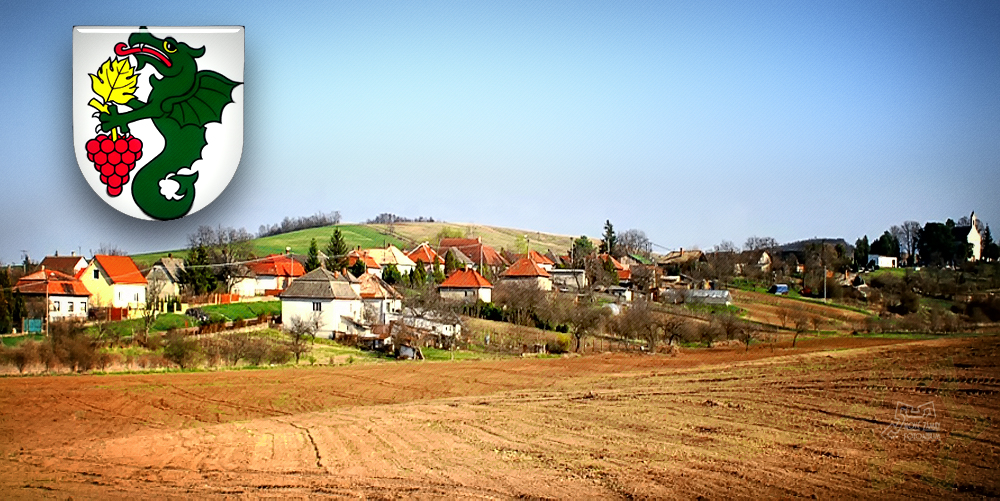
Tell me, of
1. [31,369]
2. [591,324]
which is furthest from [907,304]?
[31,369]

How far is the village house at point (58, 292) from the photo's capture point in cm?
3912

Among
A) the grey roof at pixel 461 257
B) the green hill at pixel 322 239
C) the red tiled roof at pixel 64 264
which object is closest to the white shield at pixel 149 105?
the red tiled roof at pixel 64 264

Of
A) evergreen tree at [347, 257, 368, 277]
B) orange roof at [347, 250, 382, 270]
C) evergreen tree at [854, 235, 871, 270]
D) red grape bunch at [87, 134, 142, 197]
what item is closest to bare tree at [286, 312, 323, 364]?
evergreen tree at [347, 257, 368, 277]

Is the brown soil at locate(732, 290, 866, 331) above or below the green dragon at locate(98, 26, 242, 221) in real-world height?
below

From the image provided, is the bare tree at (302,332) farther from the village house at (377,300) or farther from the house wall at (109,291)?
the house wall at (109,291)

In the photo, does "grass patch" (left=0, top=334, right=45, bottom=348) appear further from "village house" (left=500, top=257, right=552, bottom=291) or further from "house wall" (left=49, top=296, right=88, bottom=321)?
"village house" (left=500, top=257, right=552, bottom=291)

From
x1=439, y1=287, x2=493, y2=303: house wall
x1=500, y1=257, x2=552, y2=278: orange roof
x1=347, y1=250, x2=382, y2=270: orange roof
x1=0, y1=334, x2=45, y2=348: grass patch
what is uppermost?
x1=347, y1=250, x2=382, y2=270: orange roof

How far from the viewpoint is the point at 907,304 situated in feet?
183

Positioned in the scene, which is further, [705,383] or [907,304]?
[907,304]

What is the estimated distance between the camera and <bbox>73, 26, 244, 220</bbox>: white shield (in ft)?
21.0

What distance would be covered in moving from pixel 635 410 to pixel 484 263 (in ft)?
227

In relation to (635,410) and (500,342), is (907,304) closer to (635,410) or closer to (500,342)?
(500,342)

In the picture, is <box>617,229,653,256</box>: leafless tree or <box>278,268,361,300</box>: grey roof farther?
<box>617,229,653,256</box>: leafless tree

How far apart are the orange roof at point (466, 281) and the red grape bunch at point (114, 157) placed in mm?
55573
